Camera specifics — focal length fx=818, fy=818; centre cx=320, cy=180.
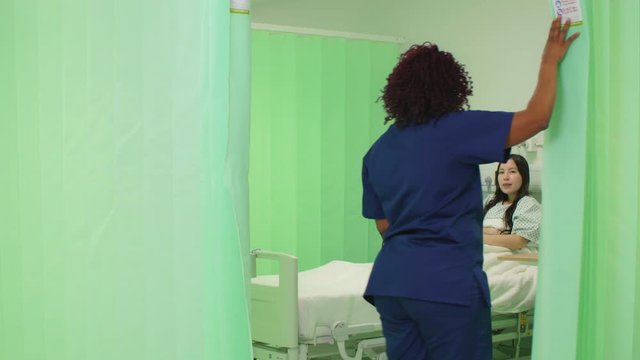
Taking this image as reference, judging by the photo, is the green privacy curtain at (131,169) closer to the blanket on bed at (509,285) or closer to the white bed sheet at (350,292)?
the white bed sheet at (350,292)

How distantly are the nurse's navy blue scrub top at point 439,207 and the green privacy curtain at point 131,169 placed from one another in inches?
25.9

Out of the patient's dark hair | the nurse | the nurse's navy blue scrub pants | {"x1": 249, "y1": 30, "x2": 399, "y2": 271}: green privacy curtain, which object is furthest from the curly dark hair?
{"x1": 249, "y1": 30, "x2": 399, "y2": 271}: green privacy curtain

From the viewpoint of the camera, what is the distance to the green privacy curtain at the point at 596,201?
1938mm

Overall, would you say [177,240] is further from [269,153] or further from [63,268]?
[269,153]

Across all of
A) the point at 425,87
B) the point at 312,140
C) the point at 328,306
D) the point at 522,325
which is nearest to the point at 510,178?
the point at 522,325

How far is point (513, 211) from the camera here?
13.5 feet

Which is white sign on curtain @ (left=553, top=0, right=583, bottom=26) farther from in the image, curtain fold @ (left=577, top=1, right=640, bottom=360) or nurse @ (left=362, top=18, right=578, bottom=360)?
nurse @ (left=362, top=18, right=578, bottom=360)

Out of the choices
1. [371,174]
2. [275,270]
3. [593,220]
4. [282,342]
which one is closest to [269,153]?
[275,270]

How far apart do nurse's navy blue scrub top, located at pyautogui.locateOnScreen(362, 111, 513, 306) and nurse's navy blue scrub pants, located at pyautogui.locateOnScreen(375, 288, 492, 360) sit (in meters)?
0.03

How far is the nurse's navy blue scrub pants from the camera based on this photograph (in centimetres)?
212

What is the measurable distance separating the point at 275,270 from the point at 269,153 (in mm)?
687

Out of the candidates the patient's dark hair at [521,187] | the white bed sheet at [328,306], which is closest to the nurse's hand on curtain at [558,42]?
the white bed sheet at [328,306]

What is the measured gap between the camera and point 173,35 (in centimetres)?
164

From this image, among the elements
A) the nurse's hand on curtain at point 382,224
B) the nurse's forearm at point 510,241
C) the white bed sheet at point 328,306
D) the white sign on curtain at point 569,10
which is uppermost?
the white sign on curtain at point 569,10
